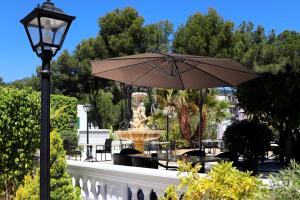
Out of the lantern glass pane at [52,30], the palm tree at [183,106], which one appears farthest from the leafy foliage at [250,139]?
the palm tree at [183,106]

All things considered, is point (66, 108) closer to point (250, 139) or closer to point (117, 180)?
point (250, 139)

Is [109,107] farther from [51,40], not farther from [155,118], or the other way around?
[51,40]

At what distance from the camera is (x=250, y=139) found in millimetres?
9023

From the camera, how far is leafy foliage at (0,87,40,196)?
18.3ft

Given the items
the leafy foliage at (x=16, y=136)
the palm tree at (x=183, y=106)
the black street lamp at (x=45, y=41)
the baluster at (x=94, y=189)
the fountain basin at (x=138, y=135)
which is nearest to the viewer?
the black street lamp at (x=45, y=41)

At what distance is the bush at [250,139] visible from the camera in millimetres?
8938

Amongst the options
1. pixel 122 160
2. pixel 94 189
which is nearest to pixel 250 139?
pixel 122 160

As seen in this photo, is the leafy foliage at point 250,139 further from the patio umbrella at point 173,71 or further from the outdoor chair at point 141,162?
the outdoor chair at point 141,162

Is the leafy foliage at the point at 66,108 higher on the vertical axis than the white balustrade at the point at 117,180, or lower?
higher

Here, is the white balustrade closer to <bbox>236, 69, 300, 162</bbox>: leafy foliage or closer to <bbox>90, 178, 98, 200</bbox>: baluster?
<bbox>90, 178, 98, 200</bbox>: baluster

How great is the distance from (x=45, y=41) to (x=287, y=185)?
2.17 meters

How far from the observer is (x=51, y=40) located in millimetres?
3373

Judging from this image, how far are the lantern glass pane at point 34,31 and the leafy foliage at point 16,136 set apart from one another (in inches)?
95.1

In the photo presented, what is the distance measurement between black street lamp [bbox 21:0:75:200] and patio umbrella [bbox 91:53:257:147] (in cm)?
329
